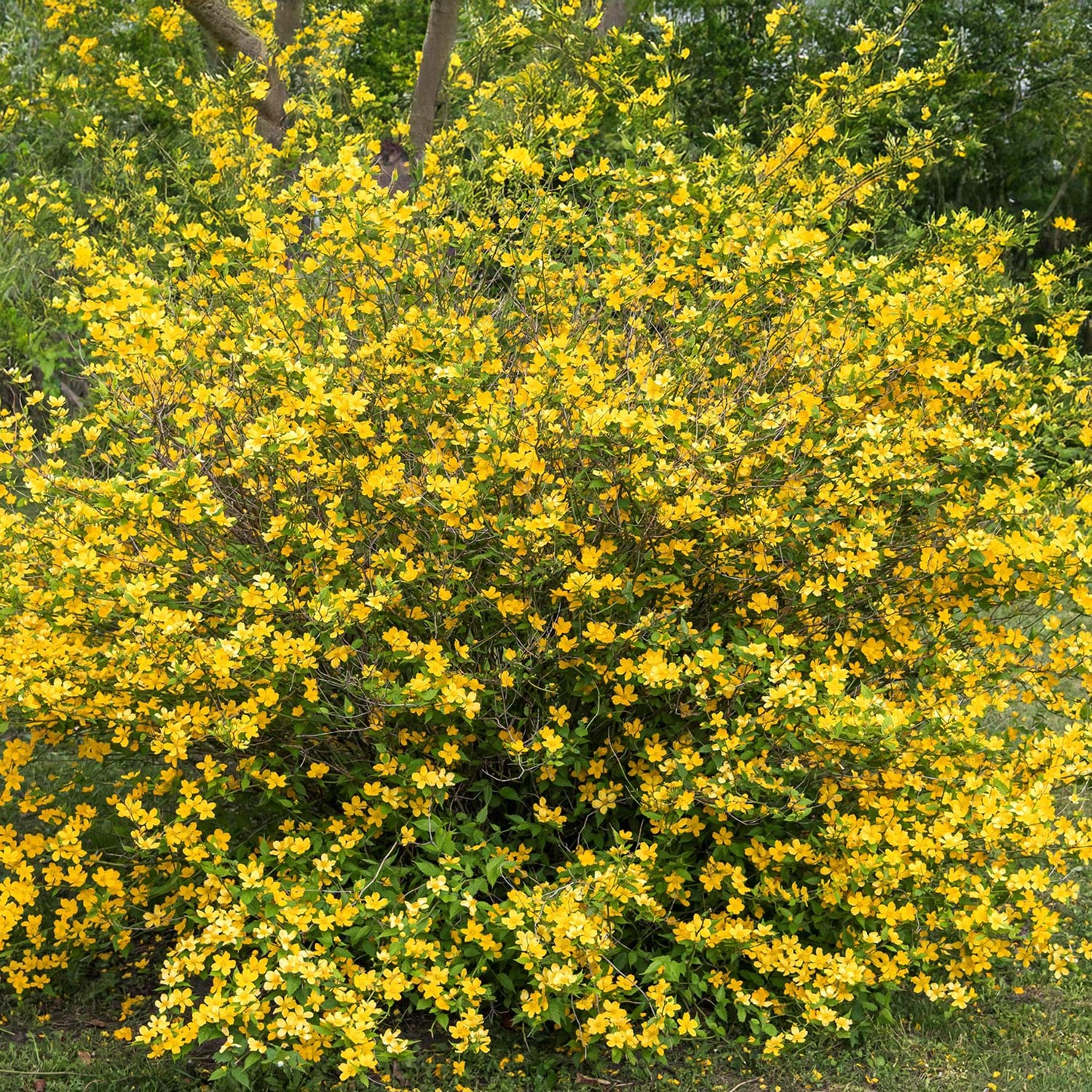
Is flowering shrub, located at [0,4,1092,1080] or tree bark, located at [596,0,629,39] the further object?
tree bark, located at [596,0,629,39]

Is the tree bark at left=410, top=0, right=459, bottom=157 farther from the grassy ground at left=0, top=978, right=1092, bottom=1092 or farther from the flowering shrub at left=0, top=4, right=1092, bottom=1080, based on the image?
the grassy ground at left=0, top=978, right=1092, bottom=1092

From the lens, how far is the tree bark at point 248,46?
5996 millimetres

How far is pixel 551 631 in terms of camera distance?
3.08 metres

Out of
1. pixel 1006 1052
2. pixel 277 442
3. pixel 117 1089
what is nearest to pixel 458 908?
pixel 117 1089

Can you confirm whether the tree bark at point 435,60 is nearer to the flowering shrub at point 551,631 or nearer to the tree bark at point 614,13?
the tree bark at point 614,13

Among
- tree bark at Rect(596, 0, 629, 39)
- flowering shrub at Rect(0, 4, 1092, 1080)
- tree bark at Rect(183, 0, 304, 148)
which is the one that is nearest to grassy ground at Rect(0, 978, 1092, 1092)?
flowering shrub at Rect(0, 4, 1092, 1080)

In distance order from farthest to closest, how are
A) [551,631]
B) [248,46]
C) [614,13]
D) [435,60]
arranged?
1. [614,13]
2. [435,60]
3. [248,46]
4. [551,631]

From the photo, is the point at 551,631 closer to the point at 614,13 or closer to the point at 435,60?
the point at 435,60

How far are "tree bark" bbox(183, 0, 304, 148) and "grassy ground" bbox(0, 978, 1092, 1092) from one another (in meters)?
4.43

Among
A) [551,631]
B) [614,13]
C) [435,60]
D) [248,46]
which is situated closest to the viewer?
[551,631]

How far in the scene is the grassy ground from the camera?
9.98ft

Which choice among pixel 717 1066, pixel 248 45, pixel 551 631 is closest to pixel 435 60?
pixel 248 45

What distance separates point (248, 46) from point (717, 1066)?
5.39m

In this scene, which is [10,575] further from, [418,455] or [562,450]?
[562,450]
